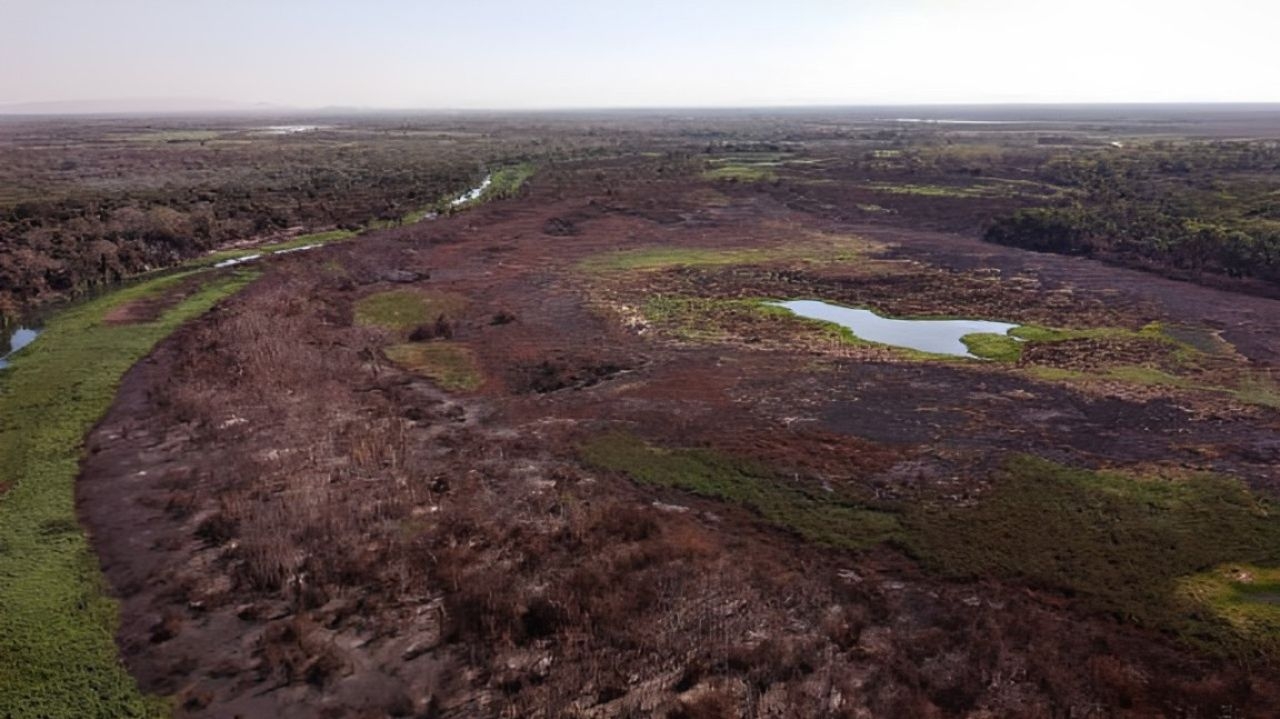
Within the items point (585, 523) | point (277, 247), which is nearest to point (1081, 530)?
point (585, 523)

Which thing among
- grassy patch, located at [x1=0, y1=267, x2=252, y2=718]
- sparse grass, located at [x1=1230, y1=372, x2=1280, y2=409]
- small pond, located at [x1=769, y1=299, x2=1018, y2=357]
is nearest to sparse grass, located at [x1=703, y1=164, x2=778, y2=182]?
small pond, located at [x1=769, y1=299, x2=1018, y2=357]

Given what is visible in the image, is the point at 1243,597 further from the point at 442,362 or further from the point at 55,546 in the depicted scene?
the point at 442,362

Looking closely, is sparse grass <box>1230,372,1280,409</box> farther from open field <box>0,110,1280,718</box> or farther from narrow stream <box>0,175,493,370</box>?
narrow stream <box>0,175,493,370</box>

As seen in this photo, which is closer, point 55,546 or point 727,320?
point 55,546

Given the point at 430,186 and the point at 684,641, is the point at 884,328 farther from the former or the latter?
the point at 430,186

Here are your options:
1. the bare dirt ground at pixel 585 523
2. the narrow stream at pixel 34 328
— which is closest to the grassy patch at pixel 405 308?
the bare dirt ground at pixel 585 523

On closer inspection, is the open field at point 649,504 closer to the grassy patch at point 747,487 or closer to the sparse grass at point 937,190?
the grassy patch at point 747,487

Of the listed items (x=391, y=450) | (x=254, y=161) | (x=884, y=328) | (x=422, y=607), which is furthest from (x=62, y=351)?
(x=254, y=161)
